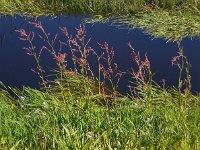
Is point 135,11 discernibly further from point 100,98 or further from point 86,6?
point 100,98

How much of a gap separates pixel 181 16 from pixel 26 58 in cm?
489

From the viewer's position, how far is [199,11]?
13.0 metres

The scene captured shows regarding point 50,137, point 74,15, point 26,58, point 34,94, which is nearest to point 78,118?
point 50,137

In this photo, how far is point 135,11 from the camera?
538 inches

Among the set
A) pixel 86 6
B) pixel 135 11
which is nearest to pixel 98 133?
pixel 135 11

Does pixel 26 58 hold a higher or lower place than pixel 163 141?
lower

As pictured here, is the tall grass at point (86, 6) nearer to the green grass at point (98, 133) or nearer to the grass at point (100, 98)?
the grass at point (100, 98)

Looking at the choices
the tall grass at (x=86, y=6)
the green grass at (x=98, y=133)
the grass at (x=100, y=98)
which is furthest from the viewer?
the tall grass at (x=86, y=6)

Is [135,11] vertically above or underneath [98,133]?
underneath

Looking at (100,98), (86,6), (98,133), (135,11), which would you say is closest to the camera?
(98,133)

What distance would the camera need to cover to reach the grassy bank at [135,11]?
1217 cm

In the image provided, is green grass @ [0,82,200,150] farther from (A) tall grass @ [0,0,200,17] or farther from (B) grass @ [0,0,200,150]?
(A) tall grass @ [0,0,200,17]

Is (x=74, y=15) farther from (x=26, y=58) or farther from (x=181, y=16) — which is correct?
(x=26, y=58)

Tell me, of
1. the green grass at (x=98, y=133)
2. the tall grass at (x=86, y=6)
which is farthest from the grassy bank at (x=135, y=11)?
the green grass at (x=98, y=133)
